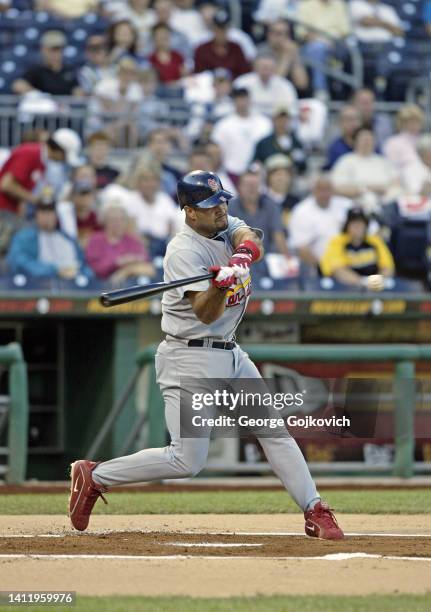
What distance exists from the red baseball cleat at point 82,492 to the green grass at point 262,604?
64.3 inches

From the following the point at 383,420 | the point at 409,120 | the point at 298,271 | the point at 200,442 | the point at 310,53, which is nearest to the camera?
the point at 200,442

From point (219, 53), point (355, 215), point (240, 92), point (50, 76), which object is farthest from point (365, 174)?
point (50, 76)

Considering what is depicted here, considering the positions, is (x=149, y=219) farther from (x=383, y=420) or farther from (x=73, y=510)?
(x=73, y=510)

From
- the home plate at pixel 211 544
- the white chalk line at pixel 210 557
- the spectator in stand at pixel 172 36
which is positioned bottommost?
the home plate at pixel 211 544

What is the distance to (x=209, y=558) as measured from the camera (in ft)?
17.3

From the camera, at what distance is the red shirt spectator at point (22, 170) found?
38.2 feet

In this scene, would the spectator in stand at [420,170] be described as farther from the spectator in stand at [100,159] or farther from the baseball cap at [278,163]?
the spectator in stand at [100,159]

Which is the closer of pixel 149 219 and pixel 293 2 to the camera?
pixel 149 219

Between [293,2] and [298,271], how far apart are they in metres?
5.20

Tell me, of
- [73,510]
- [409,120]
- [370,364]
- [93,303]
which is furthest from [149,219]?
[73,510]

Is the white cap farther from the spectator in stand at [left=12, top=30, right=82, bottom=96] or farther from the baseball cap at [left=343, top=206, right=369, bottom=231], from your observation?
the baseball cap at [left=343, top=206, right=369, bottom=231]

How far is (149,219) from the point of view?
472 inches

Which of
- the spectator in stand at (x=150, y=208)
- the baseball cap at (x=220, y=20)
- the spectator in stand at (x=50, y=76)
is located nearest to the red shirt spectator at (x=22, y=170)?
the spectator in stand at (x=150, y=208)

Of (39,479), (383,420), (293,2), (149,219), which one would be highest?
(293,2)
